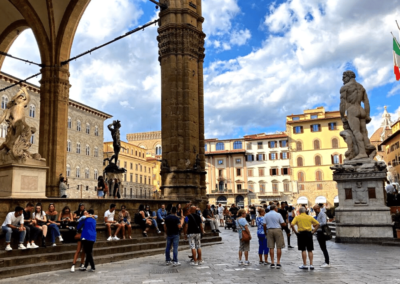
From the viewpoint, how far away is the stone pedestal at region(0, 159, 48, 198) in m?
11.1

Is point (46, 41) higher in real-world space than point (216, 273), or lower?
higher

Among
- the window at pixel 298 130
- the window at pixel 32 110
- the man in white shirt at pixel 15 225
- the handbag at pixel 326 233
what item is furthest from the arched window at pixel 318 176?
the man in white shirt at pixel 15 225

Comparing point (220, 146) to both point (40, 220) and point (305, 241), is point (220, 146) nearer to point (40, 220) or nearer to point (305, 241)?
point (40, 220)

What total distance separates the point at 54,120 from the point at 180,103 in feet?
26.3

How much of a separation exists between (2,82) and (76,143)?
13.8 meters

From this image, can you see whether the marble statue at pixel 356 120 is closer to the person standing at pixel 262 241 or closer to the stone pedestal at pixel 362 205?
the stone pedestal at pixel 362 205

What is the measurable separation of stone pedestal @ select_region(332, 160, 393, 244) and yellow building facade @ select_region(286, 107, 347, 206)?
49.5m

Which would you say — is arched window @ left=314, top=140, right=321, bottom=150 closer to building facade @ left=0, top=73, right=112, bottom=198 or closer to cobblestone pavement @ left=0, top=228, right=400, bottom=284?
building facade @ left=0, top=73, right=112, bottom=198

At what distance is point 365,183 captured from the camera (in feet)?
39.1

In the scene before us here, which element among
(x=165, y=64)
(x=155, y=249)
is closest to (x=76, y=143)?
(x=165, y=64)

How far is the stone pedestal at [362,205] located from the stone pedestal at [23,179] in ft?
30.7

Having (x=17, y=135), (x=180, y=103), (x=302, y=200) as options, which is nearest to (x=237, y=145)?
(x=302, y=200)

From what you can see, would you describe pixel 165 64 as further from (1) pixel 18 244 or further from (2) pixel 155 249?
(1) pixel 18 244

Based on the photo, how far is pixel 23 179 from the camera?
37.2ft
